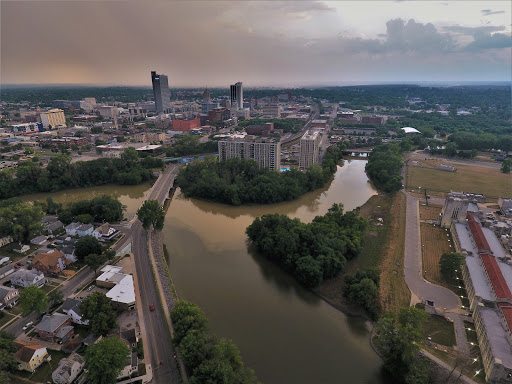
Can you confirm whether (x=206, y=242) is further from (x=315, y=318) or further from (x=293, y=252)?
(x=315, y=318)

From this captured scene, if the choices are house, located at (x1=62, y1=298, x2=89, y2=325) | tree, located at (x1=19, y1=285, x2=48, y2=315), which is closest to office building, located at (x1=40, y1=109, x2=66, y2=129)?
tree, located at (x1=19, y1=285, x2=48, y2=315)

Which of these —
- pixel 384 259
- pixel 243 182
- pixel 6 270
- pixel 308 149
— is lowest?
pixel 384 259

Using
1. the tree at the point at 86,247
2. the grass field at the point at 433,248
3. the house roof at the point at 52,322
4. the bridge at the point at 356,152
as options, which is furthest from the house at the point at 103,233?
the bridge at the point at 356,152

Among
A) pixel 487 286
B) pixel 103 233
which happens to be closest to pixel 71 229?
pixel 103 233

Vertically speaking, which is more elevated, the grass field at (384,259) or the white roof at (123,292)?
the white roof at (123,292)

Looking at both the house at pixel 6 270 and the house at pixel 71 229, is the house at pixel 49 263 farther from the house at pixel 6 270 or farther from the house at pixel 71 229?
the house at pixel 71 229

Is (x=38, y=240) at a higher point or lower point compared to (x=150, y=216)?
lower

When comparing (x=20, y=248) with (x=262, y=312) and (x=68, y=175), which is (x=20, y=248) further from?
(x=262, y=312)

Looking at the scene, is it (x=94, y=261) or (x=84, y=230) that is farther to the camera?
(x=84, y=230)
